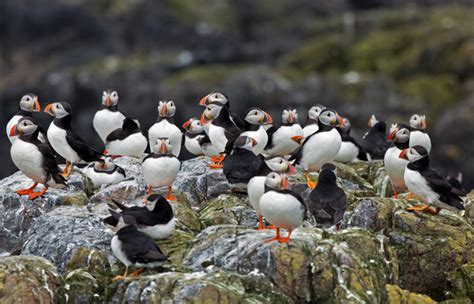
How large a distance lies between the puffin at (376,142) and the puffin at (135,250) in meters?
6.92

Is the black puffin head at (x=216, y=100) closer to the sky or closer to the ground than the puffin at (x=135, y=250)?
closer to the sky

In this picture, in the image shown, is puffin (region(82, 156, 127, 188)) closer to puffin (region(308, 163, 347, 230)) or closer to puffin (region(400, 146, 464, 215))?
puffin (region(308, 163, 347, 230))

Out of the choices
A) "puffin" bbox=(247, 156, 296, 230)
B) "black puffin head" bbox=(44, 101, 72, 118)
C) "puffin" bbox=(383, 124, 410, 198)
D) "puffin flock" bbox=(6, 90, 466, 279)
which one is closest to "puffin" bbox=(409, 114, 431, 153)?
"puffin flock" bbox=(6, 90, 466, 279)

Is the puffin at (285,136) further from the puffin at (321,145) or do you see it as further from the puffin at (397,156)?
the puffin at (397,156)

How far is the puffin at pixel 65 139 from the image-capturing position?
12062 mm

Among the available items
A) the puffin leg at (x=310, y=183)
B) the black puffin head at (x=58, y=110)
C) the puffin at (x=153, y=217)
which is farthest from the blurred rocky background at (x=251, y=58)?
the puffin at (x=153, y=217)

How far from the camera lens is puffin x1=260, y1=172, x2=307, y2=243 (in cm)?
899

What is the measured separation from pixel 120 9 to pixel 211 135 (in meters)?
44.9

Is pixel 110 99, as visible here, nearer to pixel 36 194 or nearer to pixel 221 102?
pixel 221 102

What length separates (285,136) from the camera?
42.0 ft

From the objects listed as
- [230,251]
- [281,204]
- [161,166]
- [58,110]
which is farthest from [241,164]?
[58,110]

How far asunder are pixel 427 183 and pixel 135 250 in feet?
13.2

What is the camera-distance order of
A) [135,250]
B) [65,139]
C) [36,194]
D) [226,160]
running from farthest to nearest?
[65,139]
[36,194]
[226,160]
[135,250]

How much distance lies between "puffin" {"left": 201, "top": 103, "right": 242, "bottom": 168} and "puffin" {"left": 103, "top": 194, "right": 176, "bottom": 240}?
109 inches
